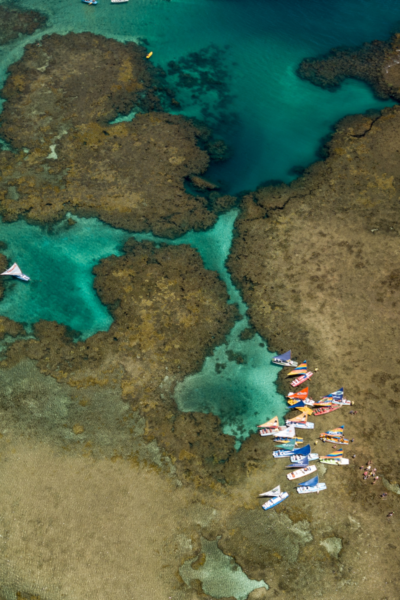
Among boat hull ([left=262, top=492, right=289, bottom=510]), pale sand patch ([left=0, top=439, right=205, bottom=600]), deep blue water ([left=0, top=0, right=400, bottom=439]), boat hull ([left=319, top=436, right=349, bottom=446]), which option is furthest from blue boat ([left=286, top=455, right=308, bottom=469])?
pale sand patch ([left=0, top=439, right=205, bottom=600])

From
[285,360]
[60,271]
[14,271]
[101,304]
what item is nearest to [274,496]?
[285,360]

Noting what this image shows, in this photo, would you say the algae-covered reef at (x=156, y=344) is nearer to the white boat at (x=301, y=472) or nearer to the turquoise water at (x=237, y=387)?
the turquoise water at (x=237, y=387)

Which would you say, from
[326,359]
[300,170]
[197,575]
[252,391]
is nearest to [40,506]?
[197,575]

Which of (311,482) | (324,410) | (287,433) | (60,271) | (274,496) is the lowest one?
(274,496)

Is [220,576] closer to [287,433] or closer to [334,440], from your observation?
[287,433]

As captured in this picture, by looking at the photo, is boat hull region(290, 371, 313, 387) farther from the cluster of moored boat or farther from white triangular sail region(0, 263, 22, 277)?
white triangular sail region(0, 263, 22, 277)

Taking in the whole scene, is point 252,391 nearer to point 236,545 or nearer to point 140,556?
point 236,545
